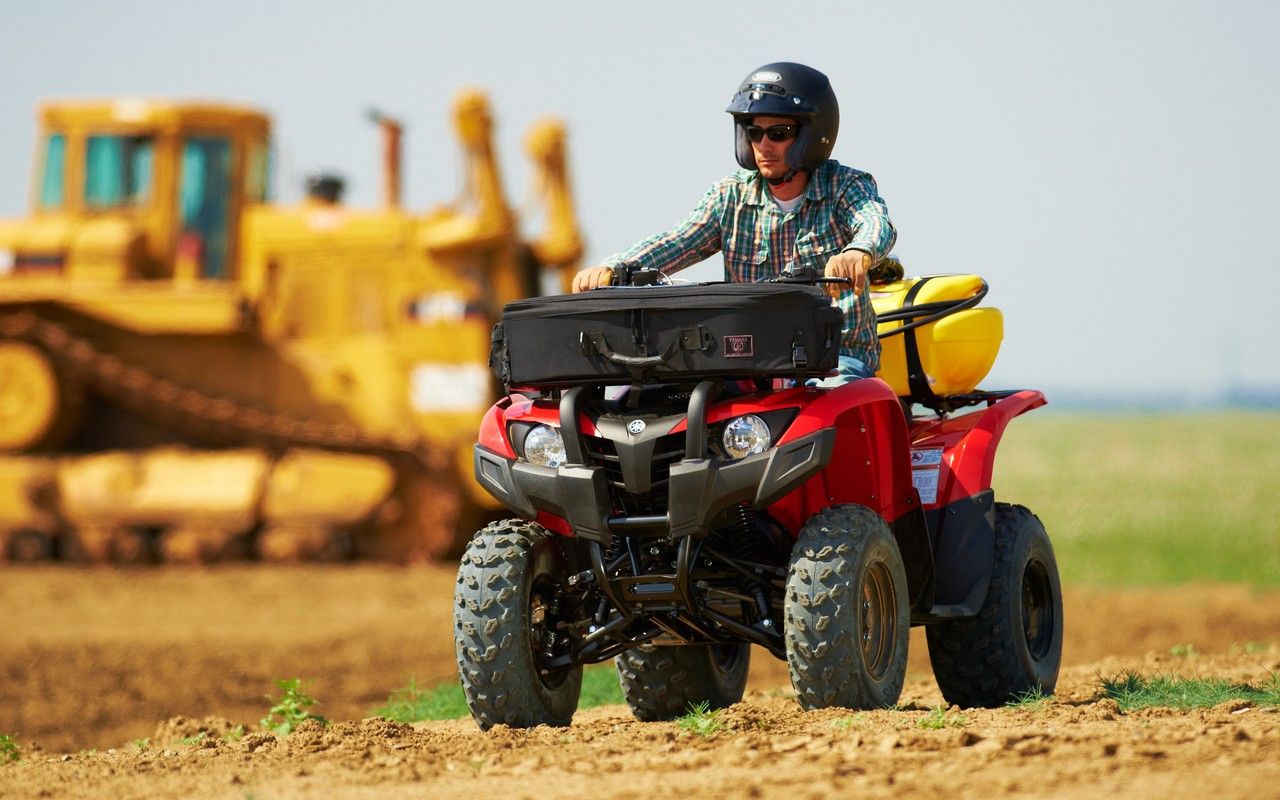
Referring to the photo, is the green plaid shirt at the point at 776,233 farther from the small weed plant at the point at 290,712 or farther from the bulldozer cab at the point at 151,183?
the bulldozer cab at the point at 151,183

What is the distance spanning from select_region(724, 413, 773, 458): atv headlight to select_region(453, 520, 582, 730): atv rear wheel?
79cm

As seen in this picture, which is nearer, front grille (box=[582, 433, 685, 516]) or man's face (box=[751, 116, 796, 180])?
front grille (box=[582, 433, 685, 516])

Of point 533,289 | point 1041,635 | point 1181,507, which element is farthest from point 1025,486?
point 1041,635

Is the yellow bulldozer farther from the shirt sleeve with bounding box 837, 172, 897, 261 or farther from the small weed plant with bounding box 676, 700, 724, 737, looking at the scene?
the small weed plant with bounding box 676, 700, 724, 737

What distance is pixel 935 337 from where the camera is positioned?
292 inches

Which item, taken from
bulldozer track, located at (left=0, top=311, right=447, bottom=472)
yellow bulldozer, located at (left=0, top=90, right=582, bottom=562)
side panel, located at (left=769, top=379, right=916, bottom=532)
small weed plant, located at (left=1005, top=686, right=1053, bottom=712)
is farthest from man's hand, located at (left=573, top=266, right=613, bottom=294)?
bulldozer track, located at (left=0, top=311, right=447, bottom=472)

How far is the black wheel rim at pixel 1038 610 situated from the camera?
24.6 ft

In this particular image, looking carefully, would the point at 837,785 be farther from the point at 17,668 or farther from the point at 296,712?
the point at 17,668

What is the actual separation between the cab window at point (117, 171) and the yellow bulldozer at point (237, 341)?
0.07 ft

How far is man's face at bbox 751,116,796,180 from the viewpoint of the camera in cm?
659

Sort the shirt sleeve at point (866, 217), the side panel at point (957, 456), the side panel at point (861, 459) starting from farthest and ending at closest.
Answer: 1. the side panel at point (957, 456)
2. the shirt sleeve at point (866, 217)
3. the side panel at point (861, 459)

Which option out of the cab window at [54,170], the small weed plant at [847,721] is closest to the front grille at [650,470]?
the small weed plant at [847,721]

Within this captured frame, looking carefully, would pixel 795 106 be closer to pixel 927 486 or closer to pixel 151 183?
pixel 927 486

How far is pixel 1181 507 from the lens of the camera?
32.4 m
